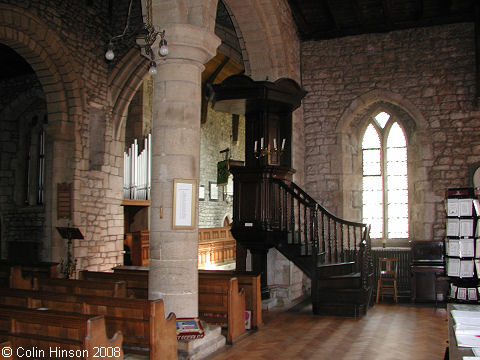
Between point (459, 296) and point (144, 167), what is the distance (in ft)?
23.4

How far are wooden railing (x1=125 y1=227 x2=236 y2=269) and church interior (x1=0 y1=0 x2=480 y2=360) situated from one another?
0.07m

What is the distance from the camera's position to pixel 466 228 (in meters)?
5.96

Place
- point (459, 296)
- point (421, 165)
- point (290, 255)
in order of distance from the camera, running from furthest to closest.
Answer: point (421, 165)
point (290, 255)
point (459, 296)

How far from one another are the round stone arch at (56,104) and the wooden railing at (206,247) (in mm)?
2083

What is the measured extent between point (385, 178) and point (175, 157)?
6.46m

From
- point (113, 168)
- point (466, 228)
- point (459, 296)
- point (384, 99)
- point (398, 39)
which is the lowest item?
point (459, 296)

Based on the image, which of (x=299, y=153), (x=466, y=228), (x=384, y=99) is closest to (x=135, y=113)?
(x=299, y=153)

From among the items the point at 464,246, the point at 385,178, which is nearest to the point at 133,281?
the point at 464,246

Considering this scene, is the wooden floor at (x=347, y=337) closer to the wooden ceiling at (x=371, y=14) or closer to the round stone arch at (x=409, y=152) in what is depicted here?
the round stone arch at (x=409, y=152)

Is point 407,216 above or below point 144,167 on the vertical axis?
below

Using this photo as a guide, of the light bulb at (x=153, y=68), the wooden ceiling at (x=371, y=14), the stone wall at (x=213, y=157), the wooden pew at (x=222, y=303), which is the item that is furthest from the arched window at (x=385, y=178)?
the light bulb at (x=153, y=68)

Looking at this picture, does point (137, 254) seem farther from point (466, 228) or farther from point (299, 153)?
point (466, 228)

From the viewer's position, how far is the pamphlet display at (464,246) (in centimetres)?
593

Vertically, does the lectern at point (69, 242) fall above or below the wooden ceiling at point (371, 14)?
below
